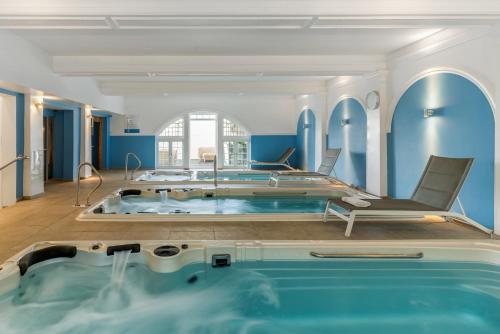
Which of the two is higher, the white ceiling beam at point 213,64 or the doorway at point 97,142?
the white ceiling beam at point 213,64

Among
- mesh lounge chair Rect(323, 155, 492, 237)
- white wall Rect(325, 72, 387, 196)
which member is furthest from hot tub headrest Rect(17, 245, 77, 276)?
white wall Rect(325, 72, 387, 196)

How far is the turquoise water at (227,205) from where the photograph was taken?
5317 mm

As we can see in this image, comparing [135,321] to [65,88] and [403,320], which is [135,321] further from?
[65,88]

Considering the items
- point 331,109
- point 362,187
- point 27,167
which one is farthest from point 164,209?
point 331,109

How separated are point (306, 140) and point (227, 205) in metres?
5.59

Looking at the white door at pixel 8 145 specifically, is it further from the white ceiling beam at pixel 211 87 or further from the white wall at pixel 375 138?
the white wall at pixel 375 138

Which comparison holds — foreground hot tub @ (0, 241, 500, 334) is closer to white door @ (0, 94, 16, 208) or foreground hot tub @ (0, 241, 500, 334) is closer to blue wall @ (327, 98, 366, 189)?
white door @ (0, 94, 16, 208)

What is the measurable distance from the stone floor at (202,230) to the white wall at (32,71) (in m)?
1.94

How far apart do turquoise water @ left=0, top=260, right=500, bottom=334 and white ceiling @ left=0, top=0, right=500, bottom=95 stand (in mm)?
2295

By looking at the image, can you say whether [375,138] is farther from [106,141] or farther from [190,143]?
[106,141]

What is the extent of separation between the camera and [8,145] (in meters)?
5.25

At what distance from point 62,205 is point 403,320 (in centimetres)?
441

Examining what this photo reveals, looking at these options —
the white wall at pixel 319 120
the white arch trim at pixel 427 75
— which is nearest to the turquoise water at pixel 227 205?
the white arch trim at pixel 427 75

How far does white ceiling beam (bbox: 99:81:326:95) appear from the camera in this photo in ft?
28.1
